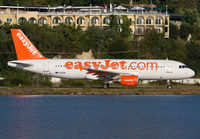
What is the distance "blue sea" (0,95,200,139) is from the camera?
36375 mm

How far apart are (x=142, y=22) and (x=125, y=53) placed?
1530 inches

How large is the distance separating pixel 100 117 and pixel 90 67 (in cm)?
1833

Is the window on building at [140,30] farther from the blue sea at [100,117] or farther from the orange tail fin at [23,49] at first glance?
the blue sea at [100,117]

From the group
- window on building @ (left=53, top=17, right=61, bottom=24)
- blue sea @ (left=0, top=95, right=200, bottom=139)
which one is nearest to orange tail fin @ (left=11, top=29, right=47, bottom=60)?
blue sea @ (left=0, top=95, right=200, bottom=139)

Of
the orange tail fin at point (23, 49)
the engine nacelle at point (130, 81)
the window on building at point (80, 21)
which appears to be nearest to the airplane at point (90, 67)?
the orange tail fin at point (23, 49)

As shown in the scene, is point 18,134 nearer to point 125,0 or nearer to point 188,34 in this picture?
point 188,34

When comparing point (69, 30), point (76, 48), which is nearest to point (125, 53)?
point (76, 48)

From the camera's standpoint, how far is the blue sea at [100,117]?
36375mm

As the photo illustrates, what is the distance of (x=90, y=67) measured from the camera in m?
61.2

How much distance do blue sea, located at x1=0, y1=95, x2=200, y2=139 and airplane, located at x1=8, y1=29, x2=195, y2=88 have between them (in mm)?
5684

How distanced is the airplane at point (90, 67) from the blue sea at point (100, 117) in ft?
18.6

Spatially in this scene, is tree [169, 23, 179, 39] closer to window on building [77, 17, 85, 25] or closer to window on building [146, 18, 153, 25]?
window on building [146, 18, 153, 25]

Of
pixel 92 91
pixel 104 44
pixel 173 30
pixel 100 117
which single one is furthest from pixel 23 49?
pixel 173 30

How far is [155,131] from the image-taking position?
37438 mm
